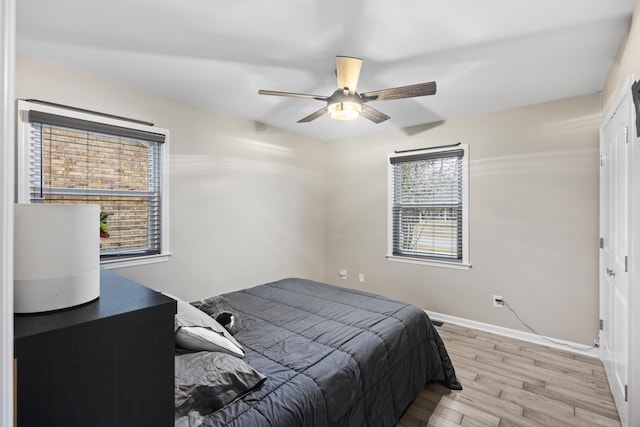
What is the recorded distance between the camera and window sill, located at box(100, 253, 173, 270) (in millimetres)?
2678

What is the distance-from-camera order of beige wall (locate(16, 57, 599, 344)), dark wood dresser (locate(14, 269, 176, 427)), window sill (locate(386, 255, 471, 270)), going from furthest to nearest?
window sill (locate(386, 255, 471, 270))
beige wall (locate(16, 57, 599, 344))
dark wood dresser (locate(14, 269, 176, 427))

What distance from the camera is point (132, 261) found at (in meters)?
2.84

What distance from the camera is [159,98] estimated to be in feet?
9.98

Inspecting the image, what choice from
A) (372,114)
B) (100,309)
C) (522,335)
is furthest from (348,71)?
(522,335)

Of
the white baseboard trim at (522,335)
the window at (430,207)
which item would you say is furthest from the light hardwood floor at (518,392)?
the window at (430,207)

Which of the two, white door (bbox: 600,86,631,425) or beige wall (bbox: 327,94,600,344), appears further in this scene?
beige wall (bbox: 327,94,600,344)

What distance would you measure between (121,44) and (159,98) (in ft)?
2.94

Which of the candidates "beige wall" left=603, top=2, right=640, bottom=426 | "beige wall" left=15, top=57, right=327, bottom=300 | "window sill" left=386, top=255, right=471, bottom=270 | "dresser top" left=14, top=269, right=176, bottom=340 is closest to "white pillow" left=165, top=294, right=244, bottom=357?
"dresser top" left=14, top=269, right=176, bottom=340

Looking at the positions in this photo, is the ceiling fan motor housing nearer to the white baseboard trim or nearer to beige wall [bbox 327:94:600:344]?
beige wall [bbox 327:94:600:344]

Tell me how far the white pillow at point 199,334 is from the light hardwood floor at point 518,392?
1.33 m

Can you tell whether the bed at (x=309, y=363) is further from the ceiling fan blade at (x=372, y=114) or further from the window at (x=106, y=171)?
the ceiling fan blade at (x=372, y=114)

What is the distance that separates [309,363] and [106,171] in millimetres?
2432

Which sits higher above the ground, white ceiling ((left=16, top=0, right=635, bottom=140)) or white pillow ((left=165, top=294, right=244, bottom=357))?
white ceiling ((left=16, top=0, right=635, bottom=140))

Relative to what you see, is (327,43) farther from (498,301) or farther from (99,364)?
(498,301)
